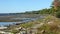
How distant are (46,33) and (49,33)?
33 cm

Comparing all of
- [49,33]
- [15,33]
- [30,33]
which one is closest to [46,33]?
[49,33]

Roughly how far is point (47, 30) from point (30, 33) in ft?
4.26

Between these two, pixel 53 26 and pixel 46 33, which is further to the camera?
pixel 53 26

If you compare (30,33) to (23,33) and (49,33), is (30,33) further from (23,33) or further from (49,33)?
(49,33)

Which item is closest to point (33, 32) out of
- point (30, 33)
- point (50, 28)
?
point (30, 33)

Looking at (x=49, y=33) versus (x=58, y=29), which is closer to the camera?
(x=49, y=33)

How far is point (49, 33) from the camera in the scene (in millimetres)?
15641

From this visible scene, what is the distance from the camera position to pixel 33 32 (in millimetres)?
16734

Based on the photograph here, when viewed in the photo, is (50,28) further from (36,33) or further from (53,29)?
(36,33)

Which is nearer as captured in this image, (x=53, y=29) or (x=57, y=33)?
(x=57, y=33)

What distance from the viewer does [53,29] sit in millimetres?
17078

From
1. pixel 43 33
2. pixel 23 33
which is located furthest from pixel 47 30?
pixel 23 33

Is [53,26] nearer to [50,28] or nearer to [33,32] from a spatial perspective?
[50,28]

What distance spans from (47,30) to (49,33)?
998 mm
